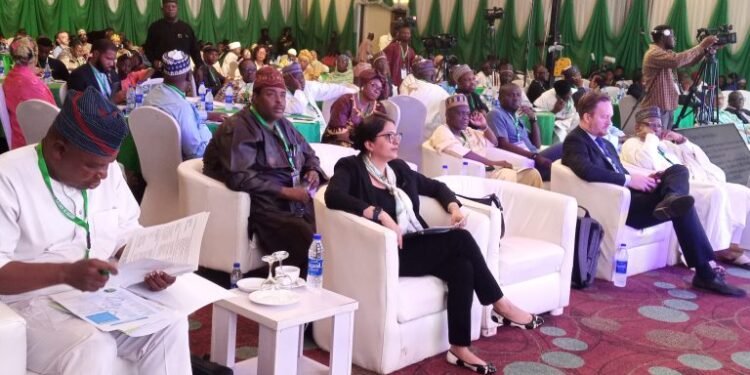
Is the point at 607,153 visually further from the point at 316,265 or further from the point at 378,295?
the point at 316,265

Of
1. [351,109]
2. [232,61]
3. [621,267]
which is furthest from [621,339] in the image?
[232,61]

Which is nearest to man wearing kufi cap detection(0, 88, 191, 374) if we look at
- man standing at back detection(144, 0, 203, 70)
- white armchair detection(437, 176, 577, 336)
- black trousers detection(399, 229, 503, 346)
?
black trousers detection(399, 229, 503, 346)

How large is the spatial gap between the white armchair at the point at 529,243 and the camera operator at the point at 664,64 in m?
3.26

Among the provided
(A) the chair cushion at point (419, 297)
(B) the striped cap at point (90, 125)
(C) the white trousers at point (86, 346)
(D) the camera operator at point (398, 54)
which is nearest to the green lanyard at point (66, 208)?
(B) the striped cap at point (90, 125)

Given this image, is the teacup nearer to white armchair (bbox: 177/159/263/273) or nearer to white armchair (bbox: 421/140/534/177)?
white armchair (bbox: 177/159/263/273)

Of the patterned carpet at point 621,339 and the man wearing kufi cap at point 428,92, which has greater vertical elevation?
the man wearing kufi cap at point 428,92

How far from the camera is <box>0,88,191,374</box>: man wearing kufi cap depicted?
1917 mm

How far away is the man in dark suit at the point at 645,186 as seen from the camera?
14.6ft

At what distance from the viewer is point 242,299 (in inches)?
103

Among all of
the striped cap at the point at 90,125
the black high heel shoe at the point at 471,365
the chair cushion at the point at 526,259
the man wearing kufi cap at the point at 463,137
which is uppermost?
the striped cap at the point at 90,125

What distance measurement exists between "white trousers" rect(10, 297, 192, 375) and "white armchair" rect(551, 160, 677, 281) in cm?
300

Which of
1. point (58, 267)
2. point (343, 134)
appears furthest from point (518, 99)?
point (58, 267)

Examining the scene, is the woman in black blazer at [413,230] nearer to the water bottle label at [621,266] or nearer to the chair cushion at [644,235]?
the water bottle label at [621,266]

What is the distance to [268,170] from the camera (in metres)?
3.79
